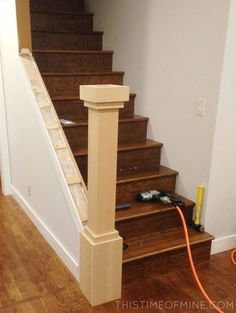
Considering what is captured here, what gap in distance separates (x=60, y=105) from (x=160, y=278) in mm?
1548

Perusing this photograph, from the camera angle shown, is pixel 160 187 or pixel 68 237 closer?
pixel 68 237

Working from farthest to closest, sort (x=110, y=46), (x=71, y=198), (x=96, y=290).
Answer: (x=110, y=46) < (x=71, y=198) < (x=96, y=290)

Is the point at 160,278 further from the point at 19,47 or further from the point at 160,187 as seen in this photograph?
the point at 19,47

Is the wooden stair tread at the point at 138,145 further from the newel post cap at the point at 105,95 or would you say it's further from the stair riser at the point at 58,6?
the stair riser at the point at 58,6

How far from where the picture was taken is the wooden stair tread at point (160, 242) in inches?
85.6

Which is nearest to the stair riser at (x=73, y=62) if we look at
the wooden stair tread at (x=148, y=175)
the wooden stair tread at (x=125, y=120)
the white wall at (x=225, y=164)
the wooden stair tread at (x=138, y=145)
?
the wooden stair tread at (x=125, y=120)

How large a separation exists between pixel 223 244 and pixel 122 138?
1155 millimetres

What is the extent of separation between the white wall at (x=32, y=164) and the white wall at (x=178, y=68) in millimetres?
958

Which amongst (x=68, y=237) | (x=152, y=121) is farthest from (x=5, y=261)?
(x=152, y=121)

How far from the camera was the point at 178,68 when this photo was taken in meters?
2.53

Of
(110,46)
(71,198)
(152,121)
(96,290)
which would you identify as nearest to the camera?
(96,290)

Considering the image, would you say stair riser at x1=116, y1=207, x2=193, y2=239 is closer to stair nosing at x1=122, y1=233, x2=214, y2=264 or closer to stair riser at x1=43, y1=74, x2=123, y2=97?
stair nosing at x1=122, y1=233, x2=214, y2=264

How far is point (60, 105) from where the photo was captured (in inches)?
110

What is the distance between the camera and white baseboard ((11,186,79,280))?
7.39ft
